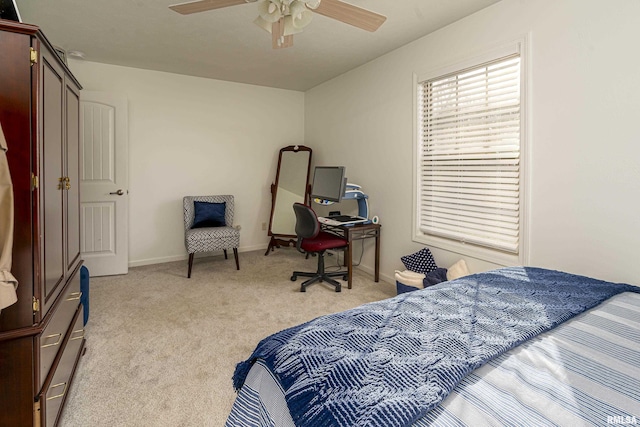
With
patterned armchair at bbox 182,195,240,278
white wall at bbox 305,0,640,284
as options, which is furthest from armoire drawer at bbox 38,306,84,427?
white wall at bbox 305,0,640,284

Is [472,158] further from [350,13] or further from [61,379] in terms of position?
[61,379]

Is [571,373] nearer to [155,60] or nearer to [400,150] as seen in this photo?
[400,150]

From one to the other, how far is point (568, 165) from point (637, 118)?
0.41m

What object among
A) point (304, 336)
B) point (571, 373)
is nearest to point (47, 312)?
point (304, 336)

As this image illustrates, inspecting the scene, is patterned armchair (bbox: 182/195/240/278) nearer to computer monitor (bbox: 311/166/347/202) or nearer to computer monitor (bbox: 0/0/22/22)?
computer monitor (bbox: 311/166/347/202)

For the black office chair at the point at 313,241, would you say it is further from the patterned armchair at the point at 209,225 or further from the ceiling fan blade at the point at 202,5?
the ceiling fan blade at the point at 202,5

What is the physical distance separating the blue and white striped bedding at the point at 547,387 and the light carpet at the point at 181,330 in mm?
929

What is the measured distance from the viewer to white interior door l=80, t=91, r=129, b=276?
12.3ft

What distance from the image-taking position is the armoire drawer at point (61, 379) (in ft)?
4.34

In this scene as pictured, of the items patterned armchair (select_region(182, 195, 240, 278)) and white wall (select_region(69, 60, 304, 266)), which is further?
white wall (select_region(69, 60, 304, 266))

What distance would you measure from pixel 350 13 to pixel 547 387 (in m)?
1.95

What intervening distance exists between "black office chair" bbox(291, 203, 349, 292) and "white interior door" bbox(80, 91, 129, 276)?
220cm

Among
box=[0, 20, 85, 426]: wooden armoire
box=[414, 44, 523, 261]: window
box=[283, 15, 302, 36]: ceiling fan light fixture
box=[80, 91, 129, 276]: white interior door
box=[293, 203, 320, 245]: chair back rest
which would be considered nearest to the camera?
box=[0, 20, 85, 426]: wooden armoire

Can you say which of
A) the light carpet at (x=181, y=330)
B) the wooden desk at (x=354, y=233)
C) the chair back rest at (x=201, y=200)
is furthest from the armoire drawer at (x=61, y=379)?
the wooden desk at (x=354, y=233)
